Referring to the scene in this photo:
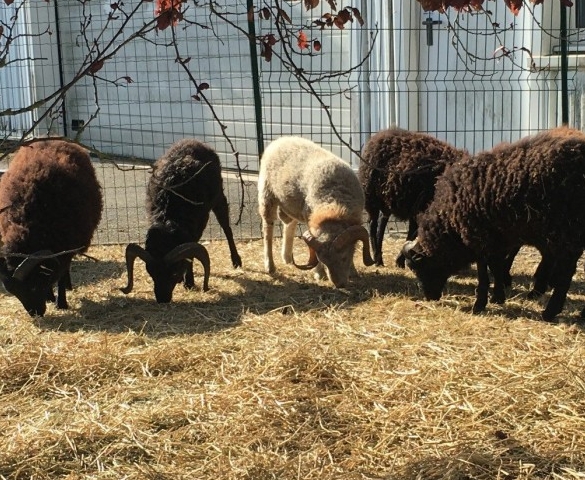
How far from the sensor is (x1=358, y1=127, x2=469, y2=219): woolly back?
7797 mm

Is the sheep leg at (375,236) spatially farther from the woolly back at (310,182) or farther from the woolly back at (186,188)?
the woolly back at (186,188)

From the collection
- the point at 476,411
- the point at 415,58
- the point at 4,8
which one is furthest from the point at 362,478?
the point at 4,8

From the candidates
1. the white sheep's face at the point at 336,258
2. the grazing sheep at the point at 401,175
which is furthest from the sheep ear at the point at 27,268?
the grazing sheep at the point at 401,175

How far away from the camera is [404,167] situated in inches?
310

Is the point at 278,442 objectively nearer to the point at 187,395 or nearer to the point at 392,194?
the point at 187,395

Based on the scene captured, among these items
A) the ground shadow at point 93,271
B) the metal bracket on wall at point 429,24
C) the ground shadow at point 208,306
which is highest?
the metal bracket on wall at point 429,24

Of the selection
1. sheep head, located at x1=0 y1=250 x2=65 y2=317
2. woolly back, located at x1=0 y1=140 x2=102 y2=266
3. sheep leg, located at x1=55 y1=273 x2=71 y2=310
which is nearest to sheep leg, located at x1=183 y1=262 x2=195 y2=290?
woolly back, located at x1=0 y1=140 x2=102 y2=266

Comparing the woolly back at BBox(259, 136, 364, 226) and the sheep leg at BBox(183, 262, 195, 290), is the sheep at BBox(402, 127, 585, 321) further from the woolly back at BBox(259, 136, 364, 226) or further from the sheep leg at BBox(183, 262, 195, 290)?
the sheep leg at BBox(183, 262, 195, 290)

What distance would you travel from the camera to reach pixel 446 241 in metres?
6.96

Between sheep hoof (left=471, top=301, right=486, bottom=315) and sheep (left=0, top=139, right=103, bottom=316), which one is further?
sheep (left=0, top=139, right=103, bottom=316)

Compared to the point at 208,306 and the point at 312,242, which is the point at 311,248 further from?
the point at 208,306

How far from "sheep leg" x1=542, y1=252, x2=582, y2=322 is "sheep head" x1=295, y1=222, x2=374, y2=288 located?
1912 mm

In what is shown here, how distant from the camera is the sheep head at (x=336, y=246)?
7488 mm

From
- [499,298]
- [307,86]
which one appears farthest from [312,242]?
[307,86]
